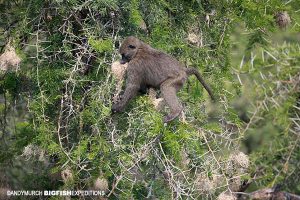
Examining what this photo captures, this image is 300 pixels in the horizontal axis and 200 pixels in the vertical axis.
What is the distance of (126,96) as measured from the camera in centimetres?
765

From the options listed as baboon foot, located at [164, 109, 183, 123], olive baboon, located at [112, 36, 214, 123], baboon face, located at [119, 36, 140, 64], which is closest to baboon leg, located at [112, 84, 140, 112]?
olive baboon, located at [112, 36, 214, 123]

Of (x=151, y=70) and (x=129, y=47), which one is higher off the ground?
(x=129, y=47)

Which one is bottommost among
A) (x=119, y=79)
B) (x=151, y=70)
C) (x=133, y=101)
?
(x=133, y=101)

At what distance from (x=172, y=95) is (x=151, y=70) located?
0.63m

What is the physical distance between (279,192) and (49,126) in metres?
3.49

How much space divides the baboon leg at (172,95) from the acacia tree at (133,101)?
0.49ft

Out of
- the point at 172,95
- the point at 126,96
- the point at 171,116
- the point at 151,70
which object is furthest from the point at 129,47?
the point at 171,116

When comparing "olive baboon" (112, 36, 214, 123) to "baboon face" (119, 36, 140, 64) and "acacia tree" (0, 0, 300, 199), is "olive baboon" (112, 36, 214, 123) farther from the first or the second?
"acacia tree" (0, 0, 300, 199)

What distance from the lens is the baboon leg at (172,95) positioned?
7.31 metres

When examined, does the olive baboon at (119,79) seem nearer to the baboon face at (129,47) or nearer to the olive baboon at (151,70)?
the olive baboon at (151,70)

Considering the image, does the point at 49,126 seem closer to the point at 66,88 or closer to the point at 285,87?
the point at 66,88

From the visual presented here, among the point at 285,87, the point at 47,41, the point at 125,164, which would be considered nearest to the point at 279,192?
the point at 285,87

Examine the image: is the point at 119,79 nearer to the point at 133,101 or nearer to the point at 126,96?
the point at 126,96

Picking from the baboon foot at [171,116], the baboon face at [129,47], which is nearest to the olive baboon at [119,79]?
the baboon foot at [171,116]
